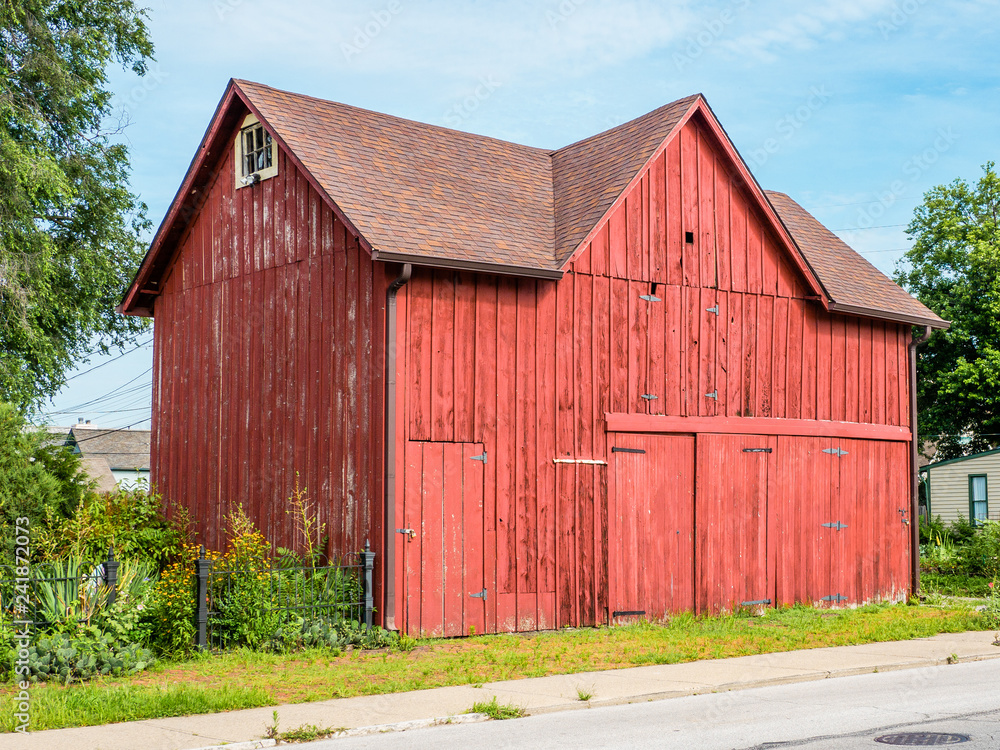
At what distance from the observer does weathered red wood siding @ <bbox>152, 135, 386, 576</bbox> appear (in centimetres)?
1542

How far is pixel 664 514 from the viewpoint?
1741cm

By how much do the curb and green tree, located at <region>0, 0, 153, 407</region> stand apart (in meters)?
18.9

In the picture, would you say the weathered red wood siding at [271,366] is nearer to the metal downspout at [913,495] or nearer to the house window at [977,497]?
the metal downspout at [913,495]

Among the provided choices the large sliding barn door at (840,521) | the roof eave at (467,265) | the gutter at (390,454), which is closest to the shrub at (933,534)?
the large sliding barn door at (840,521)

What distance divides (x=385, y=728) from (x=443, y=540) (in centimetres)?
596

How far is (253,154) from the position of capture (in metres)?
17.9

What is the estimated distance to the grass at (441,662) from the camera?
32.5ft

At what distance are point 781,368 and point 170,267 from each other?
36.2 ft

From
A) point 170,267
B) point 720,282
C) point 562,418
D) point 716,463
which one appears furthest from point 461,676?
point 170,267

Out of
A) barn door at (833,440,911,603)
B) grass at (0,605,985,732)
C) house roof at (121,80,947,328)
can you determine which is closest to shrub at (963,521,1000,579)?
barn door at (833,440,911,603)

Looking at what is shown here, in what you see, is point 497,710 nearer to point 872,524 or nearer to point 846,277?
point 872,524

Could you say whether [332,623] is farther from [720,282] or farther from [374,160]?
[720,282]

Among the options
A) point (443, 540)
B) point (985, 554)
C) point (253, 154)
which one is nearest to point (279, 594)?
point (443, 540)

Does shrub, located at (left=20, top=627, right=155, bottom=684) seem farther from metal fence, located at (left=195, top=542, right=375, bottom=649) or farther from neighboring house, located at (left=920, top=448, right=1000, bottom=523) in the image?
neighboring house, located at (left=920, top=448, right=1000, bottom=523)
